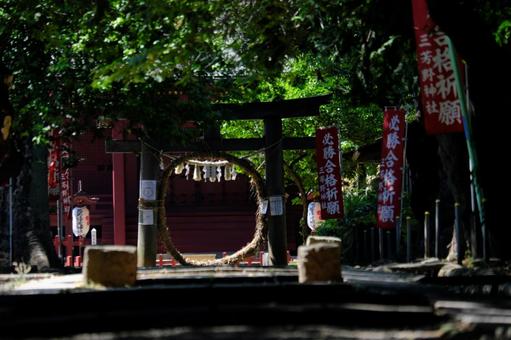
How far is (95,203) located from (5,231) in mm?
14971

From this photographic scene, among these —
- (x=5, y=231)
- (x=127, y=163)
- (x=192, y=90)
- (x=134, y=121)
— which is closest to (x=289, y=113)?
(x=192, y=90)

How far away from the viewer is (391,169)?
23.5 metres

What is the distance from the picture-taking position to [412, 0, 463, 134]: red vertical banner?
17953 mm

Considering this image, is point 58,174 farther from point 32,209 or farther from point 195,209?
point 195,209

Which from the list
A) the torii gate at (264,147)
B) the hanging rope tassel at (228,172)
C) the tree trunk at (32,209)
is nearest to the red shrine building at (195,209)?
the hanging rope tassel at (228,172)

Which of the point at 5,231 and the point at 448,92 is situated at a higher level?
the point at 448,92

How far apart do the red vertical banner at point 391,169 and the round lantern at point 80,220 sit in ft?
54.9

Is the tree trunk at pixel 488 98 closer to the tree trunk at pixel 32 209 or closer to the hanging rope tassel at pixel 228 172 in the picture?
the tree trunk at pixel 32 209

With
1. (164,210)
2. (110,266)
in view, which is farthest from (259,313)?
(164,210)

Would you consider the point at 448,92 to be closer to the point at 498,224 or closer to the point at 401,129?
the point at 498,224

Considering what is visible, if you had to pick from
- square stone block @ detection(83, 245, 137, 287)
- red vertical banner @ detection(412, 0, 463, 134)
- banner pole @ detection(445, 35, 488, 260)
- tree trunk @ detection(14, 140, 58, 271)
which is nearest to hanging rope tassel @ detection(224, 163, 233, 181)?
tree trunk @ detection(14, 140, 58, 271)

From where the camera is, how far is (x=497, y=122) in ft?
55.3

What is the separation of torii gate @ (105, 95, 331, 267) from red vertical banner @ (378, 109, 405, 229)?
7.00 metres

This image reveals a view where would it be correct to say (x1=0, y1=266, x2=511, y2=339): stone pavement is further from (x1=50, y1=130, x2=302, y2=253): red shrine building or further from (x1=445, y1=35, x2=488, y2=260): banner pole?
(x1=50, y1=130, x2=302, y2=253): red shrine building
